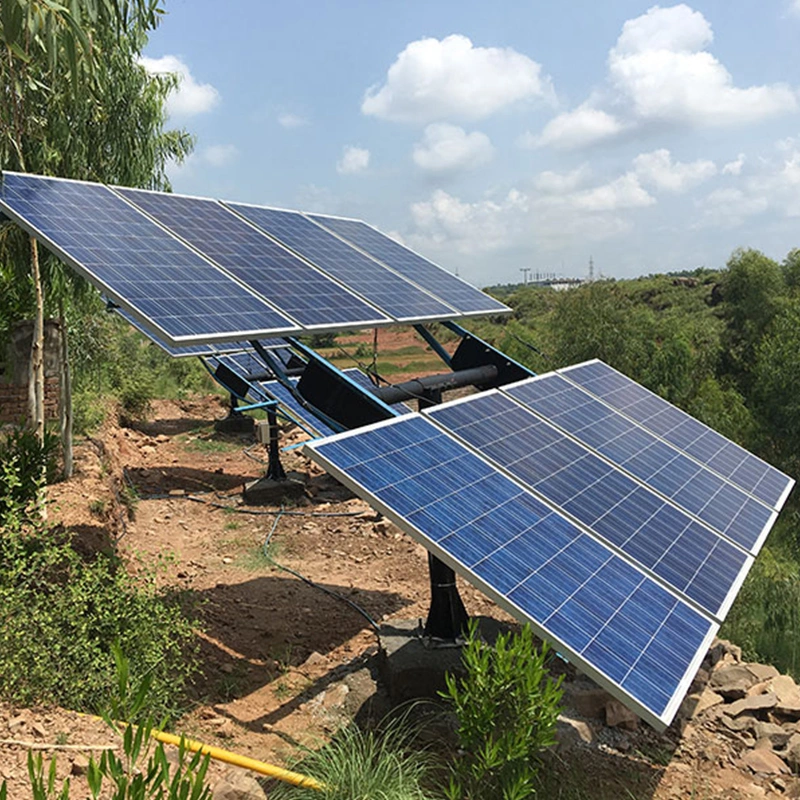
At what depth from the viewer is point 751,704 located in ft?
23.9

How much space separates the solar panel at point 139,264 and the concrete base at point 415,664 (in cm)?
320

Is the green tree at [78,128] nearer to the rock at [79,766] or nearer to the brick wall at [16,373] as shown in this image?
A: the brick wall at [16,373]

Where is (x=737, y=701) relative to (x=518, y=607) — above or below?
below

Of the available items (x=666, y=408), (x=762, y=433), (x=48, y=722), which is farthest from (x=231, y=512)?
(x=762, y=433)

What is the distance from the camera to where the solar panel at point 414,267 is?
1071cm

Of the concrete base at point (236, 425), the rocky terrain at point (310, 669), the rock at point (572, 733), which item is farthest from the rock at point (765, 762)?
the concrete base at point (236, 425)

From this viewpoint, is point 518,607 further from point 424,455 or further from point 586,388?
point 586,388

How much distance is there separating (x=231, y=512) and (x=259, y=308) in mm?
7155

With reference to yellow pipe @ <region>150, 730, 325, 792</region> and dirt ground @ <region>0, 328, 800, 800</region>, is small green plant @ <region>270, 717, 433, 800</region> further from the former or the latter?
dirt ground @ <region>0, 328, 800, 800</region>

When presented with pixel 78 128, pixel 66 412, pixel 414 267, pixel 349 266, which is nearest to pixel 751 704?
pixel 349 266

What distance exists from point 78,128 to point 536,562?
37.4 ft

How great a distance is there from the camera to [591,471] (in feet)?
24.0

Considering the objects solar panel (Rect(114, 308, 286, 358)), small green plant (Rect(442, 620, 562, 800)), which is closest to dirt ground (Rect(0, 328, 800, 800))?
small green plant (Rect(442, 620, 562, 800))

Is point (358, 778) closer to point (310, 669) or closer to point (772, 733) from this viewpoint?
point (310, 669)
